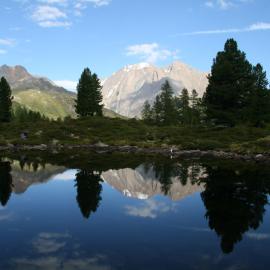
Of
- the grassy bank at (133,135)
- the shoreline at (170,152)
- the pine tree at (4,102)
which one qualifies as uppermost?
the pine tree at (4,102)

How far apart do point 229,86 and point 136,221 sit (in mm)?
63277

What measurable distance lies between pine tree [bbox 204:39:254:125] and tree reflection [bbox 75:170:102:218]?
47543 millimetres

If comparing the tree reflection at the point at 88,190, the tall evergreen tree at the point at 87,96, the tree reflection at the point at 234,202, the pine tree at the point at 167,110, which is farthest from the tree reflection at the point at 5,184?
the pine tree at the point at 167,110

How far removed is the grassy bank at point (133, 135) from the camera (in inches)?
2431

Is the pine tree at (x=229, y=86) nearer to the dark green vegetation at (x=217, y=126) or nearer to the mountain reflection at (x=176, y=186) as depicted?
the dark green vegetation at (x=217, y=126)

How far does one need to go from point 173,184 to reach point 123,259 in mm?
16737

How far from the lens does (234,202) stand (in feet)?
70.9

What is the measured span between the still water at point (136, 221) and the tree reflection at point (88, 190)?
2.2 inches

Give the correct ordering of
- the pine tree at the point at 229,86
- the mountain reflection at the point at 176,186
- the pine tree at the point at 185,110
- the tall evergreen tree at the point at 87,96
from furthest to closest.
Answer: the pine tree at the point at 185,110 → the tall evergreen tree at the point at 87,96 → the pine tree at the point at 229,86 → the mountain reflection at the point at 176,186

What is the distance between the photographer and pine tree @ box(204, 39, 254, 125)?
77875 millimetres

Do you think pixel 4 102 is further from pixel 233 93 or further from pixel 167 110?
pixel 233 93

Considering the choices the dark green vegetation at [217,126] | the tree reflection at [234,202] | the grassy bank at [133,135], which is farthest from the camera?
the dark green vegetation at [217,126]

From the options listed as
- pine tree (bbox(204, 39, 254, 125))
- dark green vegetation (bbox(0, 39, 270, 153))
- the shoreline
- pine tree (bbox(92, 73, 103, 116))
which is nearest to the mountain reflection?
the shoreline

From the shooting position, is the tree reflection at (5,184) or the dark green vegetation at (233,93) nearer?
the tree reflection at (5,184)
